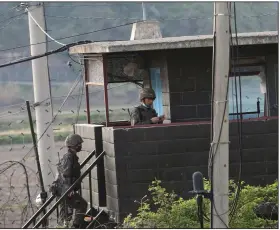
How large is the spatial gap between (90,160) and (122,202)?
50.6 inches

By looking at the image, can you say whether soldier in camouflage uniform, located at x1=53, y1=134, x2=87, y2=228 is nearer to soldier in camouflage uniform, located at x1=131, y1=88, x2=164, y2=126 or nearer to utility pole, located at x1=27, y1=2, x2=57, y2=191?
soldier in camouflage uniform, located at x1=131, y1=88, x2=164, y2=126

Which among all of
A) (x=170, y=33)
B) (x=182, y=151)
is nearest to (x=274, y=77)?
(x=182, y=151)

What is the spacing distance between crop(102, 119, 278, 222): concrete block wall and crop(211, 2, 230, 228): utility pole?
3291mm

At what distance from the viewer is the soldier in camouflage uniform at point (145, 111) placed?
1464 cm

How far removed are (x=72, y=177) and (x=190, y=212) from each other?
7.68 ft

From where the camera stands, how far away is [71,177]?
46.9ft

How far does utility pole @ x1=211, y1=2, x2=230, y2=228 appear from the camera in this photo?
1062 centimetres

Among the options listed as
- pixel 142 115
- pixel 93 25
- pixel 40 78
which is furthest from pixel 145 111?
pixel 93 25

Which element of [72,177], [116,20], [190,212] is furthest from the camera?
[116,20]

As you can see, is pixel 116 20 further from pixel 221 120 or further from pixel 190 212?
pixel 221 120

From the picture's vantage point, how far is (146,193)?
14.2 meters

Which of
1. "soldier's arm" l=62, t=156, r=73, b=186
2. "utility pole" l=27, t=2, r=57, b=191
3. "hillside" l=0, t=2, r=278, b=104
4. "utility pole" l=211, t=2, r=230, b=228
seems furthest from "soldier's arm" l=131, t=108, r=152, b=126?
"hillside" l=0, t=2, r=278, b=104

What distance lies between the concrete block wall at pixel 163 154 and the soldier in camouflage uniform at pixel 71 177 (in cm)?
49

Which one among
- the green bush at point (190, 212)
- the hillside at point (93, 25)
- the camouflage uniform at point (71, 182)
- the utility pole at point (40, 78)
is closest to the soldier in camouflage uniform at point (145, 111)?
the camouflage uniform at point (71, 182)
